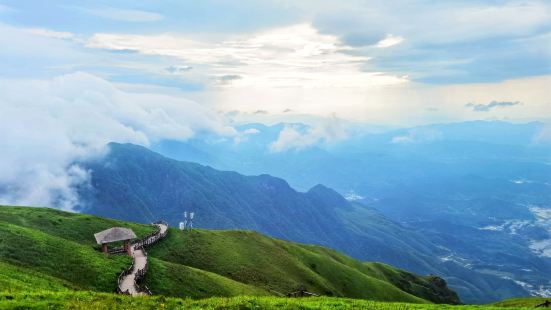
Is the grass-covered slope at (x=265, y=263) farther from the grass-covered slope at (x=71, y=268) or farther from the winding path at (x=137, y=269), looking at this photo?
the grass-covered slope at (x=71, y=268)

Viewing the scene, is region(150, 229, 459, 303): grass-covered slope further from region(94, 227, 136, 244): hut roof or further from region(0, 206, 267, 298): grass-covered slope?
region(0, 206, 267, 298): grass-covered slope

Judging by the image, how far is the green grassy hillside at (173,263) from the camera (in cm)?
5600

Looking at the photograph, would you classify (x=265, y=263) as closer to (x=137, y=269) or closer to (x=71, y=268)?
(x=137, y=269)

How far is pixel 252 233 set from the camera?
120 meters

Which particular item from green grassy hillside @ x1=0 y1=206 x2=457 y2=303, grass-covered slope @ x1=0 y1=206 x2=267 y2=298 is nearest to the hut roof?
green grassy hillside @ x1=0 y1=206 x2=457 y2=303

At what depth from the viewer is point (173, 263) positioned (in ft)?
244

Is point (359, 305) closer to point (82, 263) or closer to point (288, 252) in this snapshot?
point (82, 263)

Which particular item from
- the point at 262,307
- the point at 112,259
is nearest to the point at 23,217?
the point at 112,259

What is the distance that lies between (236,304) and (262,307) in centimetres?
207

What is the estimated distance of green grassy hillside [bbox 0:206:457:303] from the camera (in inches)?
2205

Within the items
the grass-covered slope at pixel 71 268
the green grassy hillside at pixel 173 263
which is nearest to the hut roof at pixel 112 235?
the green grassy hillside at pixel 173 263

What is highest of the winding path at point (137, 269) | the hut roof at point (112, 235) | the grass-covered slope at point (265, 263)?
the hut roof at point (112, 235)

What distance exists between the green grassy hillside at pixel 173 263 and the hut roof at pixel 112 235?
Answer: 2.82m

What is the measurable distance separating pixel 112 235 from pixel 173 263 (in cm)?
1137
